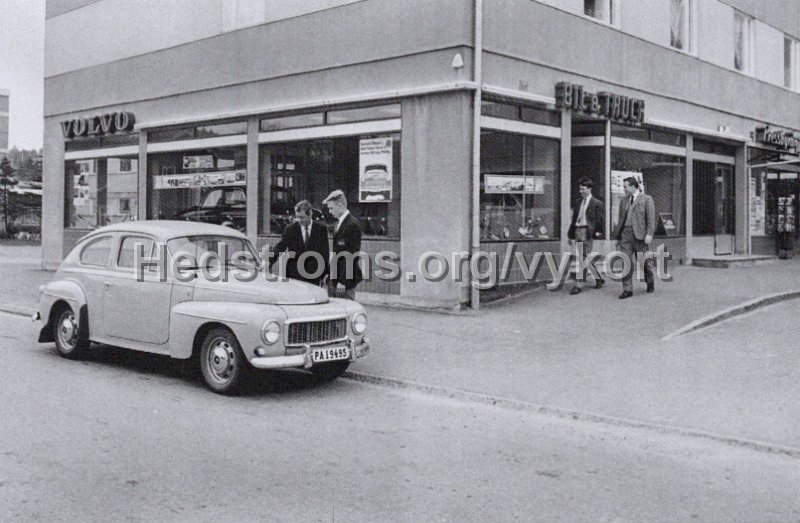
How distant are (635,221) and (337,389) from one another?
22.5 feet

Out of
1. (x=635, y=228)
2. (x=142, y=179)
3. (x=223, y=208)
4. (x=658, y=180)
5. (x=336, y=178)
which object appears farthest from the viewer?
(x=142, y=179)

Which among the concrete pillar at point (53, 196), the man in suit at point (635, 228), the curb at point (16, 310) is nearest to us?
the man in suit at point (635, 228)

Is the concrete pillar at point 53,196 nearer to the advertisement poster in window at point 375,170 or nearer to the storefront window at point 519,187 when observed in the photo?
the advertisement poster in window at point 375,170

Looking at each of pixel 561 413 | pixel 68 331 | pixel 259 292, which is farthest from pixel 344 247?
pixel 561 413

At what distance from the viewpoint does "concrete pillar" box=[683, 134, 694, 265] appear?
18422mm

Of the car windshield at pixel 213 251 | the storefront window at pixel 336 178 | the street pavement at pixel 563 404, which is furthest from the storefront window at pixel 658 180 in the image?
the car windshield at pixel 213 251

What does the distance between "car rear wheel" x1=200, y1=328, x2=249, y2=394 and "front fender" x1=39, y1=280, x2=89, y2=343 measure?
6.48 feet

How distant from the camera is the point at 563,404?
293 inches

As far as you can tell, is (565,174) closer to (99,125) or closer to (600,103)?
(600,103)

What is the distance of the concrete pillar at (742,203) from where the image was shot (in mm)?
20719

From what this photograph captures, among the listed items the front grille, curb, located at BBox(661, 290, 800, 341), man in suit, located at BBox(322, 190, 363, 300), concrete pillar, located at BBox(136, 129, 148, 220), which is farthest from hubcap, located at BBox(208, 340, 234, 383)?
concrete pillar, located at BBox(136, 129, 148, 220)

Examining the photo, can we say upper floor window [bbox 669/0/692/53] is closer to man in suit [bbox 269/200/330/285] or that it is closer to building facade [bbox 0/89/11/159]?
man in suit [bbox 269/200/330/285]

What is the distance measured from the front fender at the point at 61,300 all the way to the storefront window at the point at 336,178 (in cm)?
589

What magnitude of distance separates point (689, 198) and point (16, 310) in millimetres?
14052
